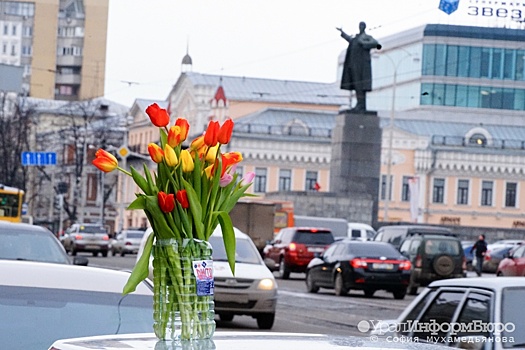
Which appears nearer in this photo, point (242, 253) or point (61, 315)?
point (61, 315)

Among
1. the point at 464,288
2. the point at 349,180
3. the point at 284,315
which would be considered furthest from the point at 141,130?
the point at 464,288

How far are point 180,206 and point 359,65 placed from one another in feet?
178

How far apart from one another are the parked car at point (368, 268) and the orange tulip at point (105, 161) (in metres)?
27.4

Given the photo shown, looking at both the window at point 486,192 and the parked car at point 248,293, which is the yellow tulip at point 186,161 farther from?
the window at point 486,192

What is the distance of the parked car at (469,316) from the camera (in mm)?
9516

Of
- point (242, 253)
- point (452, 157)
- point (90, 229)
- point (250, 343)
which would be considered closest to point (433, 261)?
point (242, 253)

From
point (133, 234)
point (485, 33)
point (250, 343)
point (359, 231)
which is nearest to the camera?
point (250, 343)

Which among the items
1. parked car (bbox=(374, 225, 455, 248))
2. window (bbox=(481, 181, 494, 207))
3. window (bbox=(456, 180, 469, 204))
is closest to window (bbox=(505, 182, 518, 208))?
window (bbox=(481, 181, 494, 207))

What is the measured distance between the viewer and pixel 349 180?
202 ft

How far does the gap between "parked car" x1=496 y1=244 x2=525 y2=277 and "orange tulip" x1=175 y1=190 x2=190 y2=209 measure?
27.7 m

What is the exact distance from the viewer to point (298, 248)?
4362 centimetres

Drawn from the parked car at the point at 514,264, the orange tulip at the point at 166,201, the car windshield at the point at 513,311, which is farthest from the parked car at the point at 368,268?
the orange tulip at the point at 166,201

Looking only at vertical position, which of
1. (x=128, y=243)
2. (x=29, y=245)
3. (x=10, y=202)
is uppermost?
(x=10, y=202)

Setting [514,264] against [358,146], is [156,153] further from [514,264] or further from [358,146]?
[358,146]
